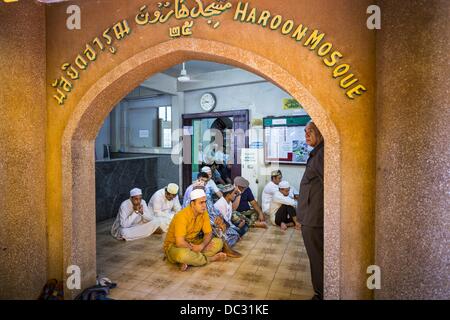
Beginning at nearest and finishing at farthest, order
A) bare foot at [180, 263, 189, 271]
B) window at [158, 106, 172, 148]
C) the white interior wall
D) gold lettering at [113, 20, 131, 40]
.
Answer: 1. gold lettering at [113, 20, 131, 40]
2. bare foot at [180, 263, 189, 271]
3. the white interior wall
4. window at [158, 106, 172, 148]

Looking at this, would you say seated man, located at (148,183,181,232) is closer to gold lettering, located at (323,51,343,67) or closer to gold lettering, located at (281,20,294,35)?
gold lettering, located at (281,20,294,35)

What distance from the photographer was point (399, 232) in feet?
6.65

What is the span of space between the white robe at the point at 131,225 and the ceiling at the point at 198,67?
3.85 m

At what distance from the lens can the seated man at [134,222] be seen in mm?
5211

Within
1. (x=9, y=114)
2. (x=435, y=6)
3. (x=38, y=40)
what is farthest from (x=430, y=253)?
(x=38, y=40)

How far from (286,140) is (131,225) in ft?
13.2

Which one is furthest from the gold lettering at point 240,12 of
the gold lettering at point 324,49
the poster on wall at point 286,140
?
the poster on wall at point 286,140

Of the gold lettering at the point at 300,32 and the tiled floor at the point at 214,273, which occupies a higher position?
the gold lettering at the point at 300,32

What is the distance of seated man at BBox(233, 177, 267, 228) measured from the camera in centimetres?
609

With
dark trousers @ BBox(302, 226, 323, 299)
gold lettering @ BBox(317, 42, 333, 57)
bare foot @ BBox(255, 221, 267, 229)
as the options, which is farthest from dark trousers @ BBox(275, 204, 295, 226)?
gold lettering @ BBox(317, 42, 333, 57)

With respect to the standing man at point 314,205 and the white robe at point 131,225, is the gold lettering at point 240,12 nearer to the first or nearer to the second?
the standing man at point 314,205

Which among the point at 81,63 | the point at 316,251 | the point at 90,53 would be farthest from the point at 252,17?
the point at 316,251

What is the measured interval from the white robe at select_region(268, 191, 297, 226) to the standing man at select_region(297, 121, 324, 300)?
289cm

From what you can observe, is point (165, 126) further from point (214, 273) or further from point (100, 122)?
point (214, 273)
